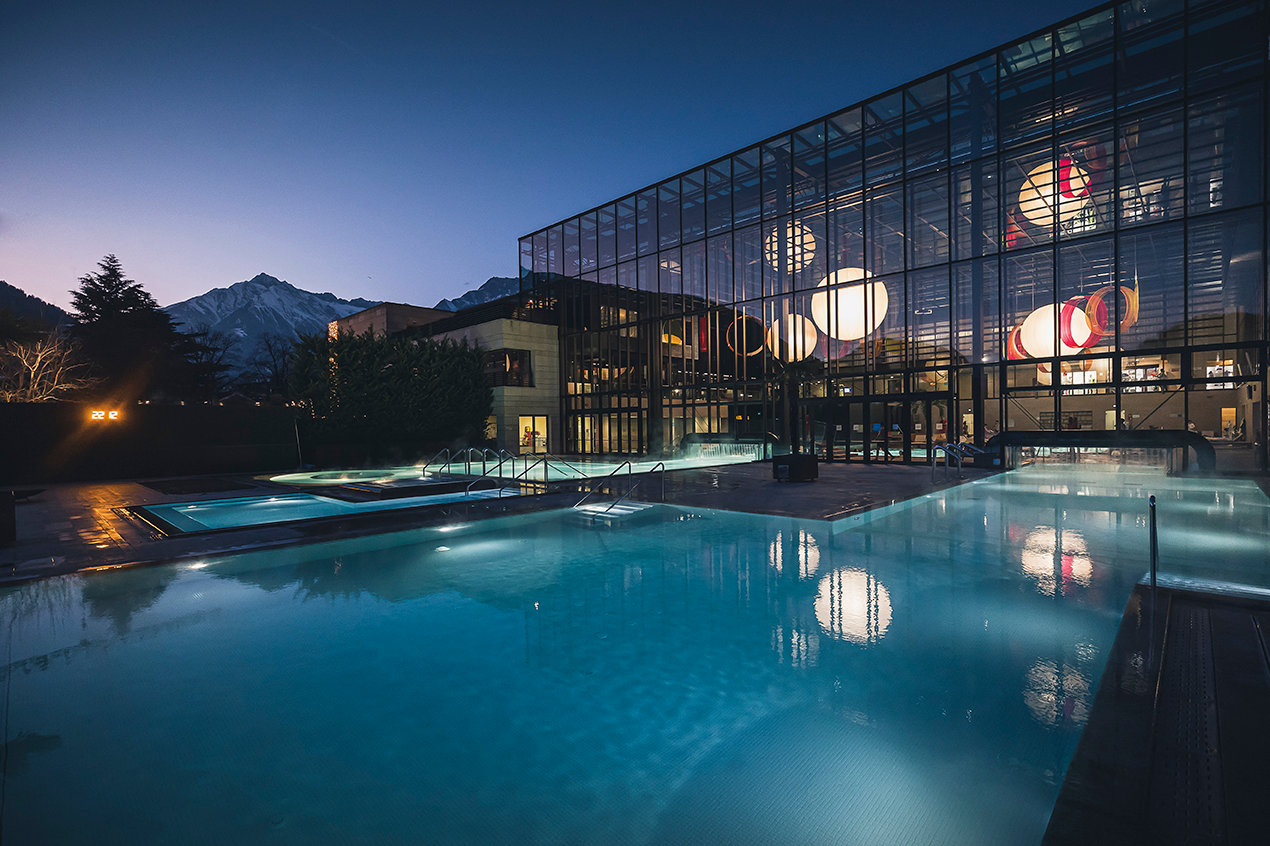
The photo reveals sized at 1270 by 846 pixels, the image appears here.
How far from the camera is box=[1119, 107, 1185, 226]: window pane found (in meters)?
17.1

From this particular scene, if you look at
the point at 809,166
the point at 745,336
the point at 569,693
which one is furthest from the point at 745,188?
the point at 569,693

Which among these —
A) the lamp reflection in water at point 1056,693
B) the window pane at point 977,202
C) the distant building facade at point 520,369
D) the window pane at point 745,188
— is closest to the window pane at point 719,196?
the window pane at point 745,188

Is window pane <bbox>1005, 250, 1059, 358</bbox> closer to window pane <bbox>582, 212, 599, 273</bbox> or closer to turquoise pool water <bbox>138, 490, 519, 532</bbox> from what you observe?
turquoise pool water <bbox>138, 490, 519, 532</bbox>

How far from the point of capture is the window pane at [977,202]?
65.0 feet

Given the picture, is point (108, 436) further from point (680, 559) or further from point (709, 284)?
point (709, 284)

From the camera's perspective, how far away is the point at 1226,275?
949 inches

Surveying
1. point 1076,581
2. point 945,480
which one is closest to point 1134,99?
point 945,480

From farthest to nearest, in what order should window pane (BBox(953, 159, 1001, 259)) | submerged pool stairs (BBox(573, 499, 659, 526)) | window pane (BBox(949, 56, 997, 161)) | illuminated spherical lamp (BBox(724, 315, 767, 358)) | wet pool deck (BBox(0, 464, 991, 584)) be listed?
illuminated spherical lamp (BBox(724, 315, 767, 358)), window pane (BBox(953, 159, 1001, 259)), window pane (BBox(949, 56, 997, 161)), submerged pool stairs (BBox(573, 499, 659, 526)), wet pool deck (BBox(0, 464, 991, 584))

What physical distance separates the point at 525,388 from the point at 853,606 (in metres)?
28.0

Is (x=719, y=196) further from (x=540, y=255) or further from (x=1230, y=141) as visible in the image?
(x=1230, y=141)

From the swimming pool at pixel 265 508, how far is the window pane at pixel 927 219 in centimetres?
1899

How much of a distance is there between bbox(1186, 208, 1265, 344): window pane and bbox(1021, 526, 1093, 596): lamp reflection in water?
13.4 metres

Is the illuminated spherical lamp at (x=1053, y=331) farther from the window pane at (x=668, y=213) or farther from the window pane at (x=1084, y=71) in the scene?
the window pane at (x=668, y=213)

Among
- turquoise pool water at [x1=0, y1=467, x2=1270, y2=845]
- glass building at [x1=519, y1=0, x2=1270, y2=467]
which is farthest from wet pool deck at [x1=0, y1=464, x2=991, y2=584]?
glass building at [x1=519, y1=0, x2=1270, y2=467]
